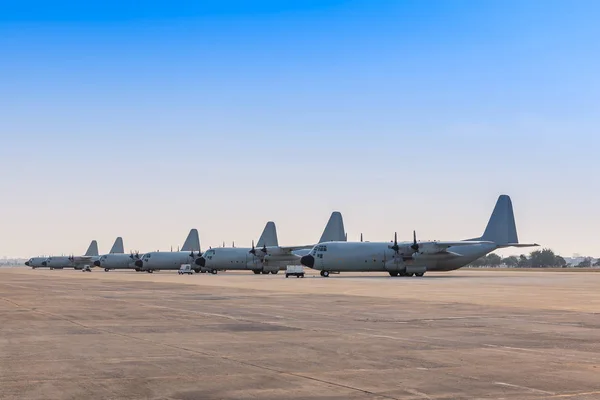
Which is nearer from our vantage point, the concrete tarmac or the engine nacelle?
the concrete tarmac

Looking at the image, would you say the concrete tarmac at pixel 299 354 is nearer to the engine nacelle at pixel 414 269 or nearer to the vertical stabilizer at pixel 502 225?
the engine nacelle at pixel 414 269

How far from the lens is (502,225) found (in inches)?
3664

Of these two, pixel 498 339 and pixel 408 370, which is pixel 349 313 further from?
pixel 408 370

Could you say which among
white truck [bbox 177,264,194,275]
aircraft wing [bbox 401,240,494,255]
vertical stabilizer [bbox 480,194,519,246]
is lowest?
white truck [bbox 177,264,194,275]

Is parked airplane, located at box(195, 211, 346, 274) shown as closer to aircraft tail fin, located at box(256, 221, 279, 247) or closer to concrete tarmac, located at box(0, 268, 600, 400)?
aircraft tail fin, located at box(256, 221, 279, 247)

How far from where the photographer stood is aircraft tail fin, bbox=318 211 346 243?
11506 cm

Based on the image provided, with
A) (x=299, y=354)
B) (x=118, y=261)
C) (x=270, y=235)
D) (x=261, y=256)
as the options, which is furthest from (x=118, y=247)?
(x=299, y=354)

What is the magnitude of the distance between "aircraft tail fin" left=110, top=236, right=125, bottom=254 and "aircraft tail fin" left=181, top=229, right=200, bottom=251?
45829 millimetres

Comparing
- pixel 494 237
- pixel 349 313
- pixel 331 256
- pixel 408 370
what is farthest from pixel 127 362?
pixel 494 237

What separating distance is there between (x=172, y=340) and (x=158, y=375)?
19.7ft

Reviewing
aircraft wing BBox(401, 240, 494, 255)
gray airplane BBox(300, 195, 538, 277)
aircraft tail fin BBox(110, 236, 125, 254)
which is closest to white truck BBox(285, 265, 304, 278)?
gray airplane BBox(300, 195, 538, 277)

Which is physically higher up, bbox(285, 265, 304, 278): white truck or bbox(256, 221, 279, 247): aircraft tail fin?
bbox(256, 221, 279, 247): aircraft tail fin

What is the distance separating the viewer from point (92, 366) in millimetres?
14852

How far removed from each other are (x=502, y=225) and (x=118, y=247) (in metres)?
127
